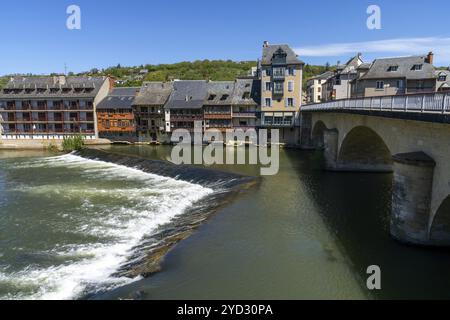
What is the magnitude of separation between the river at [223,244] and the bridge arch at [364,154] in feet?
9.67

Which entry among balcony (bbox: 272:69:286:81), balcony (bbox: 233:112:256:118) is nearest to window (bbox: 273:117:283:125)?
balcony (bbox: 233:112:256:118)

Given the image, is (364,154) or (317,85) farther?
(317,85)

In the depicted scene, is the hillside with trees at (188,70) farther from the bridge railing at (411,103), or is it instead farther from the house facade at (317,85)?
the bridge railing at (411,103)

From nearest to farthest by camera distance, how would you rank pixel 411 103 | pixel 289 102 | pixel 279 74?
pixel 411 103 < pixel 279 74 < pixel 289 102

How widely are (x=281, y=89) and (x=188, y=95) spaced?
18693 millimetres

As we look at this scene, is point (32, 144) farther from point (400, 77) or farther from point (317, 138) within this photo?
point (400, 77)

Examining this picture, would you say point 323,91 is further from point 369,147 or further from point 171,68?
point 171,68

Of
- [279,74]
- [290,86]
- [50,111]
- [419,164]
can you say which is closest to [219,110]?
[279,74]

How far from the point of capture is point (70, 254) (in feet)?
60.6

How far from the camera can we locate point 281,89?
60.2 m

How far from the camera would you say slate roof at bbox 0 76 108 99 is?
239 feet

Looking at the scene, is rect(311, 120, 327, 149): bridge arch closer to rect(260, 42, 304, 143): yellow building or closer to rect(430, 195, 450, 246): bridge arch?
rect(260, 42, 304, 143): yellow building

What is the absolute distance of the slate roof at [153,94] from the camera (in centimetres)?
6969

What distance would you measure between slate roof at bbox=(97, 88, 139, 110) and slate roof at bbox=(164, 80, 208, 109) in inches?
332
